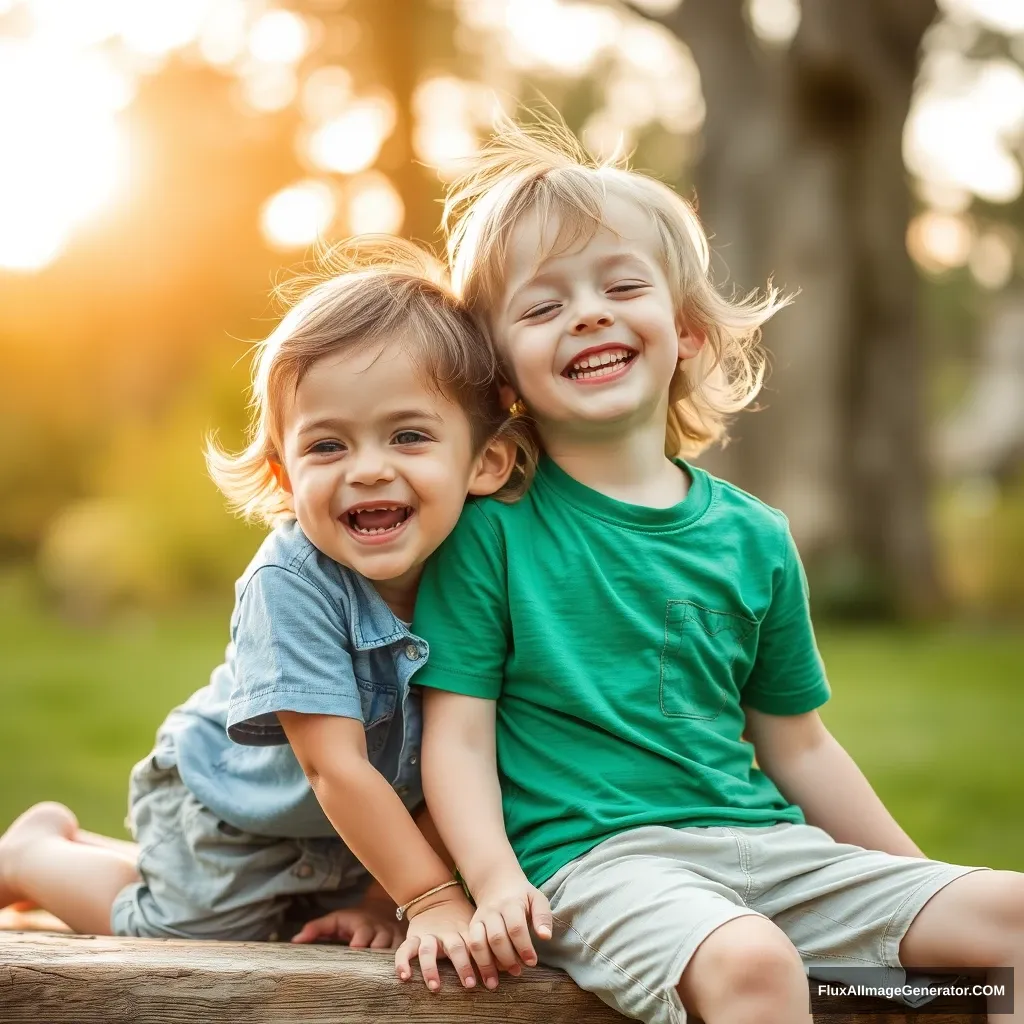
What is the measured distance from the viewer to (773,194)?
8.95 m

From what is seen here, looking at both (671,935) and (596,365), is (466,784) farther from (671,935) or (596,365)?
(596,365)

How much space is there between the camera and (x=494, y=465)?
198 cm

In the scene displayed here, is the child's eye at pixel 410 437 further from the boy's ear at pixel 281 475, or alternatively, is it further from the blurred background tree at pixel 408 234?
the blurred background tree at pixel 408 234

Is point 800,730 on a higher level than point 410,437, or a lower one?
lower

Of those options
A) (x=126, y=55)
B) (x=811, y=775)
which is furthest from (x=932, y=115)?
(x=811, y=775)

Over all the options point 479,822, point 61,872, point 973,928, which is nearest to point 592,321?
point 479,822

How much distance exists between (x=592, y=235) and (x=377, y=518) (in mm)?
546

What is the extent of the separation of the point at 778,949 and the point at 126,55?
10.9 metres

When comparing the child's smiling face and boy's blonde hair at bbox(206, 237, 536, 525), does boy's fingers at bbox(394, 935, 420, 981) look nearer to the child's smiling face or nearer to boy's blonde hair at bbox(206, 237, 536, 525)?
the child's smiling face

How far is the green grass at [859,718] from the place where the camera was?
4820 millimetres

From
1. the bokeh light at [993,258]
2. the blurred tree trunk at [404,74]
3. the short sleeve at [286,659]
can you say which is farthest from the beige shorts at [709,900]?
the bokeh light at [993,258]

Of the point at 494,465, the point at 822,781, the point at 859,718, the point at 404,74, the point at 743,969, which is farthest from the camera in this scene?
the point at 404,74

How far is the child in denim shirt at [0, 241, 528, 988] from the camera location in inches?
70.8

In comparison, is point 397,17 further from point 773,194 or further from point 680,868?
point 680,868
